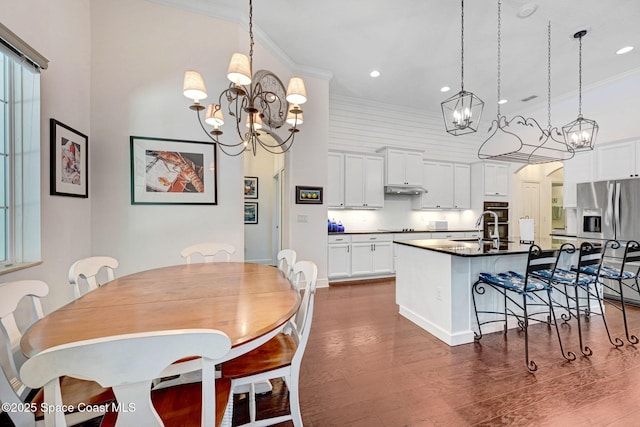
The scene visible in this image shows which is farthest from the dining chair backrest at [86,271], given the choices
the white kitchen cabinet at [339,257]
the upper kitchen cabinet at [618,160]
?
the upper kitchen cabinet at [618,160]

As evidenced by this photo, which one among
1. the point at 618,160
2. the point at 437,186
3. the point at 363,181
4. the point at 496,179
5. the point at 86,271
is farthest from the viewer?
the point at 496,179

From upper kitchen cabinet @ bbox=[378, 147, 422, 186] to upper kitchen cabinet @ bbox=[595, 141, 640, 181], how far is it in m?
2.93

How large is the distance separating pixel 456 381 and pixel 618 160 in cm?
497

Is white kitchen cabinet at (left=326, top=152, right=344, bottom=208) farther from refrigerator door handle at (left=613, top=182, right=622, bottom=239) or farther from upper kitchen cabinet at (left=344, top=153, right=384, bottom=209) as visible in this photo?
refrigerator door handle at (left=613, top=182, right=622, bottom=239)

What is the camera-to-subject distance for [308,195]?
4547 millimetres

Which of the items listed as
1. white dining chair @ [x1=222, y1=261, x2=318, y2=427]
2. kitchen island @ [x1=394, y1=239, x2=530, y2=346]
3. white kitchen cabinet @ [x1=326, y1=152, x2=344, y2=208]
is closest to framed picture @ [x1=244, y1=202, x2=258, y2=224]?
white kitchen cabinet @ [x1=326, y1=152, x2=344, y2=208]

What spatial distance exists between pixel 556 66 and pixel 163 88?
590cm

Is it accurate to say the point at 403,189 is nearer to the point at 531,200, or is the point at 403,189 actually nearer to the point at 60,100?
the point at 531,200

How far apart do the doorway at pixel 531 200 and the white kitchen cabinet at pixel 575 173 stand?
77.4 inches

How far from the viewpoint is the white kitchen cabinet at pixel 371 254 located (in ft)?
16.5

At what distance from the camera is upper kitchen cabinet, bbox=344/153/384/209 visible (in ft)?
17.4

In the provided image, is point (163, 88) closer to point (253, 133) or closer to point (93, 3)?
point (93, 3)

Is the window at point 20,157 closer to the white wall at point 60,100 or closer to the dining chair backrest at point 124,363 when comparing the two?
the white wall at point 60,100

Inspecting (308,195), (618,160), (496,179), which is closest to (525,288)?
(308,195)
